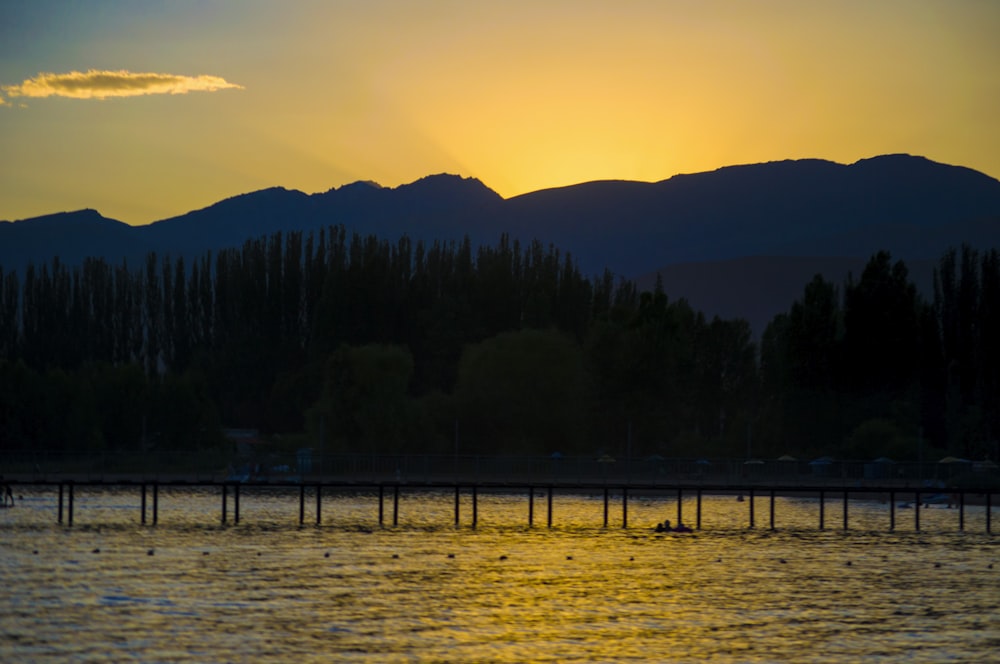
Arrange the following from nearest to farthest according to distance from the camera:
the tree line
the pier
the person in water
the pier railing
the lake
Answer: the lake, the pier, the person in water, the pier railing, the tree line

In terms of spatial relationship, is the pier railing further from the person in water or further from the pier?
the person in water

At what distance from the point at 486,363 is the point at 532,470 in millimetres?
25524

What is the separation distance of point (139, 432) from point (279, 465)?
24.7 meters

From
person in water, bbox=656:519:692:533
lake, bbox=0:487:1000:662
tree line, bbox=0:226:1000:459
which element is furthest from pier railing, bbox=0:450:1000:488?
person in water, bbox=656:519:692:533

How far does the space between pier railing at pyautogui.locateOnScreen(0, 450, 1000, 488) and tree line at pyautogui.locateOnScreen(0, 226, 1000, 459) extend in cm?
992

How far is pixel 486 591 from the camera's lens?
5597cm

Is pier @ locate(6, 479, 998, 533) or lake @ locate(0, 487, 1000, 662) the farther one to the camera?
pier @ locate(6, 479, 998, 533)

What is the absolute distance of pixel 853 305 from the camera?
123 metres

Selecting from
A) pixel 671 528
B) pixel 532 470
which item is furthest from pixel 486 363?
pixel 671 528

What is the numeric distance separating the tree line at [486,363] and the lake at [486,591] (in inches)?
1200

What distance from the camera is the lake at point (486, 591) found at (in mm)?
42938

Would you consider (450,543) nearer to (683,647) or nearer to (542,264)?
(683,647)

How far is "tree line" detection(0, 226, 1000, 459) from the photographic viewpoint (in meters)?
122

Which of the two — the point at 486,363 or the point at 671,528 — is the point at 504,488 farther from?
the point at 486,363
